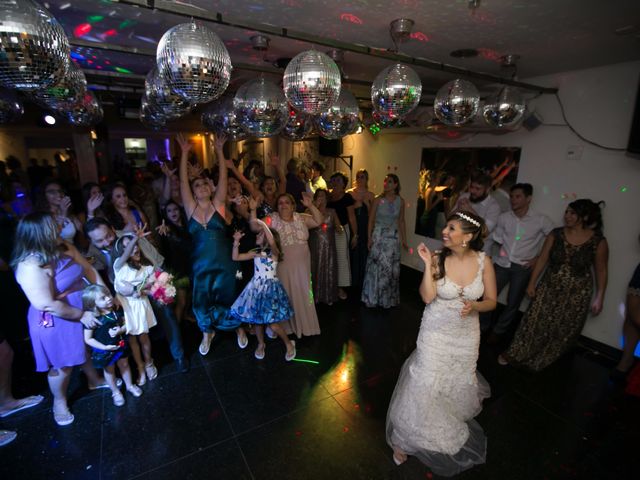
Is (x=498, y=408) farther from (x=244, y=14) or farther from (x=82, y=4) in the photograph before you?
(x=82, y=4)

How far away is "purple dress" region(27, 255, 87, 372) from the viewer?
80.7 inches

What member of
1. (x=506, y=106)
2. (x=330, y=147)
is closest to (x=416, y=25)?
(x=506, y=106)

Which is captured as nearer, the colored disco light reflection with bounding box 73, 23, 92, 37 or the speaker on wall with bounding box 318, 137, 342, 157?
the colored disco light reflection with bounding box 73, 23, 92, 37

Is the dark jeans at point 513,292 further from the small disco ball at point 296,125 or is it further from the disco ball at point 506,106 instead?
the small disco ball at point 296,125

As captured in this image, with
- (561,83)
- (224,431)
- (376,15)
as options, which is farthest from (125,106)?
(561,83)

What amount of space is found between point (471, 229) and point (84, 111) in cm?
295

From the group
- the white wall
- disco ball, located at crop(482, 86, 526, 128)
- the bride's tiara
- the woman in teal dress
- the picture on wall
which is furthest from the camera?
the picture on wall

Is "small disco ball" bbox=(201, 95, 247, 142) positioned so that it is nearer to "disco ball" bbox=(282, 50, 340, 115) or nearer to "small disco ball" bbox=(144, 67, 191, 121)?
"small disco ball" bbox=(144, 67, 191, 121)

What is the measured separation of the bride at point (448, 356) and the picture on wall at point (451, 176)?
2.33m

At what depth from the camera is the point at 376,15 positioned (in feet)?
6.47

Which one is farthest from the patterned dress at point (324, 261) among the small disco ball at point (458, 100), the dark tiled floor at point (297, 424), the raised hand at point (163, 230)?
the small disco ball at point (458, 100)

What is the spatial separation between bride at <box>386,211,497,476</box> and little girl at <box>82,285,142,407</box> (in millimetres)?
1981

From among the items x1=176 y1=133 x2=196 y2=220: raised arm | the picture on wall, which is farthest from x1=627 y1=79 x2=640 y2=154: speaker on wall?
x1=176 y1=133 x2=196 y2=220: raised arm

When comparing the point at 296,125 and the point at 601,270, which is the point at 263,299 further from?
the point at 601,270
